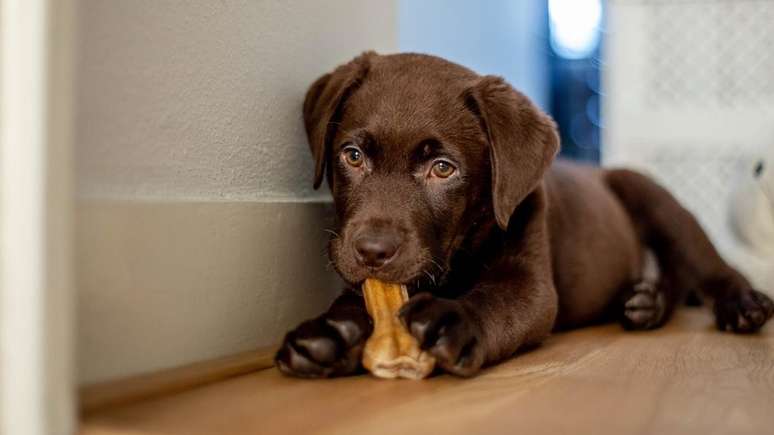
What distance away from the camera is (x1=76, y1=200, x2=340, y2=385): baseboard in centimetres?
167

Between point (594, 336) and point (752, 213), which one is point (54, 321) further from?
point (752, 213)

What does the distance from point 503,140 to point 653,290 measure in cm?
111

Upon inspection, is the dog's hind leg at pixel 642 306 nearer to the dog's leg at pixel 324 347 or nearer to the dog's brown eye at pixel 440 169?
the dog's brown eye at pixel 440 169

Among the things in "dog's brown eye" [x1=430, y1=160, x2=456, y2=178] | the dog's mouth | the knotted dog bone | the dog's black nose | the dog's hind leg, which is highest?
"dog's brown eye" [x1=430, y1=160, x2=456, y2=178]

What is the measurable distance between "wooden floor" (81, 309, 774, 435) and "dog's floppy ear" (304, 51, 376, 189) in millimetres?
610

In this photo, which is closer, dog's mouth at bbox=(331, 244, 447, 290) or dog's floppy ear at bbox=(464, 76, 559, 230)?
dog's mouth at bbox=(331, 244, 447, 290)

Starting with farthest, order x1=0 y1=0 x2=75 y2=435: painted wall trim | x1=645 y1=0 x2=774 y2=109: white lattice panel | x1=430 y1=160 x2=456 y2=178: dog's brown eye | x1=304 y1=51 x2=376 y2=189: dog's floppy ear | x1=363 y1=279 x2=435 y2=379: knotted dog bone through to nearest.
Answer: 1. x1=645 y1=0 x2=774 y2=109: white lattice panel
2. x1=304 y1=51 x2=376 y2=189: dog's floppy ear
3. x1=430 y1=160 x2=456 y2=178: dog's brown eye
4. x1=363 y1=279 x2=435 y2=379: knotted dog bone
5. x1=0 y1=0 x2=75 y2=435: painted wall trim

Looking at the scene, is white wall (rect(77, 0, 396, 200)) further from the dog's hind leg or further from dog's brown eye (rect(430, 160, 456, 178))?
the dog's hind leg

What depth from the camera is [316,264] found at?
8.54ft

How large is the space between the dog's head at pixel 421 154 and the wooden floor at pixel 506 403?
34 centimetres

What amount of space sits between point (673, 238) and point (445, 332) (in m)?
1.94

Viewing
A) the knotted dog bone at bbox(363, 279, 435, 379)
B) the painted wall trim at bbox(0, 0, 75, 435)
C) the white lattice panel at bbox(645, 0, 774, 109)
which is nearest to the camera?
the painted wall trim at bbox(0, 0, 75, 435)

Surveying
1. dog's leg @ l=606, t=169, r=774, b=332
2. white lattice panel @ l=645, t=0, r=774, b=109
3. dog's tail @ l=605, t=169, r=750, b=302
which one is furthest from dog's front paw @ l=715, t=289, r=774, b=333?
white lattice panel @ l=645, t=0, r=774, b=109

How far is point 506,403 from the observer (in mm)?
1718
